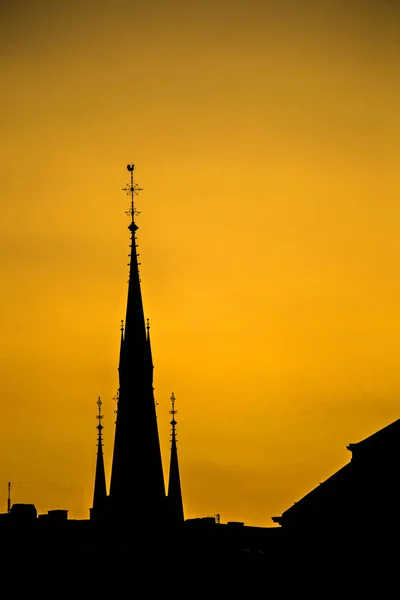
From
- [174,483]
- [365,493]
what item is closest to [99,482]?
[174,483]

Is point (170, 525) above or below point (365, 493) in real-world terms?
above

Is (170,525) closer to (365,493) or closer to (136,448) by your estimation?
(136,448)

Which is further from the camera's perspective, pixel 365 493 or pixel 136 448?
pixel 136 448

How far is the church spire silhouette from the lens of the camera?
611 feet

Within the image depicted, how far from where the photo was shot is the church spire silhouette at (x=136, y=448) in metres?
186

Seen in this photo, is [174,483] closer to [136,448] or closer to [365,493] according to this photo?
[136,448]

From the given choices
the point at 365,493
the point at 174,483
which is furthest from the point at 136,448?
the point at 365,493

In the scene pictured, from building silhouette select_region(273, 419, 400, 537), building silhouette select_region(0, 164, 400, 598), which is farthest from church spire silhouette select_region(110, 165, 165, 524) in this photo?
building silhouette select_region(273, 419, 400, 537)

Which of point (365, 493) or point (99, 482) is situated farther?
point (99, 482)

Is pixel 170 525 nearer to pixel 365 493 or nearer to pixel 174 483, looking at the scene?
pixel 174 483

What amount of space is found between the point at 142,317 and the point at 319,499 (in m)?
74.3

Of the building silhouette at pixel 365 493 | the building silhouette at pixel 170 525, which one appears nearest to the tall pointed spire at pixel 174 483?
the building silhouette at pixel 170 525

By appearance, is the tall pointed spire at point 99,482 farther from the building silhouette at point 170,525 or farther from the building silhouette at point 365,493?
the building silhouette at point 365,493

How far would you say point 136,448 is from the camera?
186750mm
